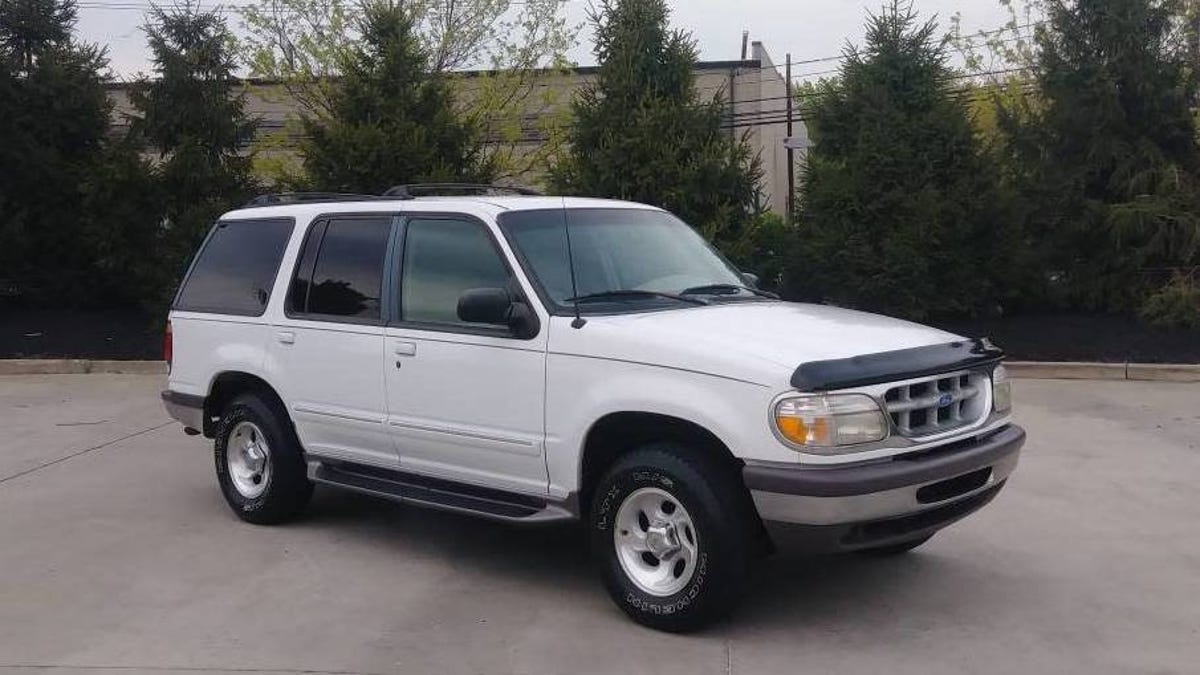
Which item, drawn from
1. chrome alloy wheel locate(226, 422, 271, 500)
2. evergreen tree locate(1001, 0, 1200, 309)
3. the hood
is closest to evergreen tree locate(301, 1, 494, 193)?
evergreen tree locate(1001, 0, 1200, 309)

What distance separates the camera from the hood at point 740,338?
502 centimetres

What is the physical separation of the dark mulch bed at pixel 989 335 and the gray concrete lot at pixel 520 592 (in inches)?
192

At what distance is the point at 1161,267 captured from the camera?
14.0 m

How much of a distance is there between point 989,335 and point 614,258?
8.97m

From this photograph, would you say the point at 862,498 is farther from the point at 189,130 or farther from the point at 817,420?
the point at 189,130

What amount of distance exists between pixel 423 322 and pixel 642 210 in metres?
1.47

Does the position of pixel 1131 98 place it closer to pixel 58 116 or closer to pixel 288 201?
pixel 288 201

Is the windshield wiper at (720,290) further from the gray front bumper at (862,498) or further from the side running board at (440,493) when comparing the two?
the gray front bumper at (862,498)

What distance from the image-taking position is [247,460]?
24.6 feet

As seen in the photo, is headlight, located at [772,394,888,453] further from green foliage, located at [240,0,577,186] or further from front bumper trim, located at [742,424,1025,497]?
green foliage, located at [240,0,577,186]

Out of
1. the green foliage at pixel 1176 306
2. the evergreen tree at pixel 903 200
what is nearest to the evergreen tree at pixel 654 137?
the evergreen tree at pixel 903 200

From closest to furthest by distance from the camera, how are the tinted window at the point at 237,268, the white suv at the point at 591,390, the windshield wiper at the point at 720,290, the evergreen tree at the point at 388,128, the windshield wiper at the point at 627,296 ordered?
1. the white suv at the point at 591,390
2. the windshield wiper at the point at 627,296
3. the windshield wiper at the point at 720,290
4. the tinted window at the point at 237,268
5. the evergreen tree at the point at 388,128

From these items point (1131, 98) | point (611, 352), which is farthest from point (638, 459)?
point (1131, 98)

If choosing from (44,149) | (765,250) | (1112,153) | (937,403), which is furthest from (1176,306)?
(44,149)
